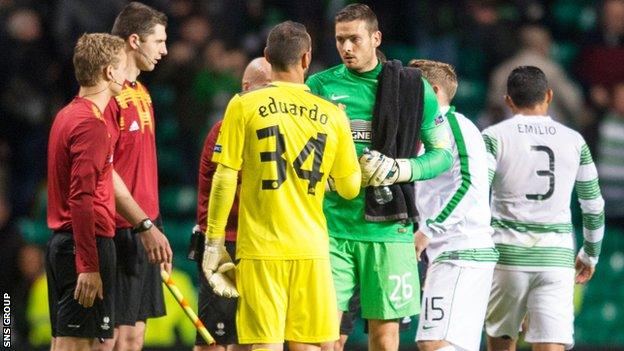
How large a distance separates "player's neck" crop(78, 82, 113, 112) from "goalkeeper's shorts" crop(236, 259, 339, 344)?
124 cm

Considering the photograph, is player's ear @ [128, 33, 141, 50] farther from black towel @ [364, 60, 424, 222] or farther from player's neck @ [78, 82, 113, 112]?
black towel @ [364, 60, 424, 222]

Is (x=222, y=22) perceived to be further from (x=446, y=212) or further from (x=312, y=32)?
(x=446, y=212)

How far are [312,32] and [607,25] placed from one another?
275 centimetres

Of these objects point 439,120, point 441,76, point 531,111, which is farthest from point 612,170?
point 439,120

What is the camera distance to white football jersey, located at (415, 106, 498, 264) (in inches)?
317

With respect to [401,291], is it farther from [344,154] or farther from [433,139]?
[344,154]

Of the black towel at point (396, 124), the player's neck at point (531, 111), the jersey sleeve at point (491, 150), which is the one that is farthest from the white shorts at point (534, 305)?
the black towel at point (396, 124)

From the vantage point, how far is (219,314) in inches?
332

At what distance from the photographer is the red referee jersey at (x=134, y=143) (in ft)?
26.7

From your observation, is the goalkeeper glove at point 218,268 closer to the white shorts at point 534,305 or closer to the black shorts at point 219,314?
the black shorts at point 219,314

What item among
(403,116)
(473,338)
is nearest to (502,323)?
(473,338)

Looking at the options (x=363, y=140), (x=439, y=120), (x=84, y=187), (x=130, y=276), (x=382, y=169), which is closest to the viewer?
(x=84, y=187)

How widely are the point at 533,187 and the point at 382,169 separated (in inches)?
52.8

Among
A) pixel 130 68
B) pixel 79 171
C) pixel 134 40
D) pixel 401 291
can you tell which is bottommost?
pixel 401 291
